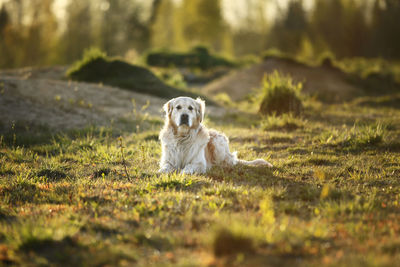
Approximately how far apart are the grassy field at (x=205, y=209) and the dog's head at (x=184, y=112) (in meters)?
0.87

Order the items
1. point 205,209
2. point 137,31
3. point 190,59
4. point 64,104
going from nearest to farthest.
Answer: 1. point 205,209
2. point 64,104
3. point 190,59
4. point 137,31

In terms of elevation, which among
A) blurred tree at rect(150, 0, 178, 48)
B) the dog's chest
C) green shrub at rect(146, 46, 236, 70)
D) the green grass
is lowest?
the dog's chest

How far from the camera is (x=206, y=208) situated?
12.7ft

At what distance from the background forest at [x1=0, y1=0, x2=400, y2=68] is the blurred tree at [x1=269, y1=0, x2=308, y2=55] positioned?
0.42ft

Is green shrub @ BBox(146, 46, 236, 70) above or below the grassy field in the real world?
above

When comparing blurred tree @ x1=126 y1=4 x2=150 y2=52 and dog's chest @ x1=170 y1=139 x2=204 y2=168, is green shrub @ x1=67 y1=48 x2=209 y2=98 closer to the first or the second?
dog's chest @ x1=170 y1=139 x2=204 y2=168

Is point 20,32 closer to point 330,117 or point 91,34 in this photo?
point 91,34

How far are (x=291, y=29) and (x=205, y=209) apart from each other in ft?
156

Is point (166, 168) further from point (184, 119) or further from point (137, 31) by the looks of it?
point (137, 31)

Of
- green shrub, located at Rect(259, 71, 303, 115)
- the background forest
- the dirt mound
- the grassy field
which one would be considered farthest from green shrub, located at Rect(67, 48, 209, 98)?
the background forest

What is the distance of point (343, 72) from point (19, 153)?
22.3 metres

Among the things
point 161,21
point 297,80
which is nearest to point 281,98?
point 297,80

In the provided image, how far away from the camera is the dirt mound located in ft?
68.7

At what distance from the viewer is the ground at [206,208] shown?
279cm
